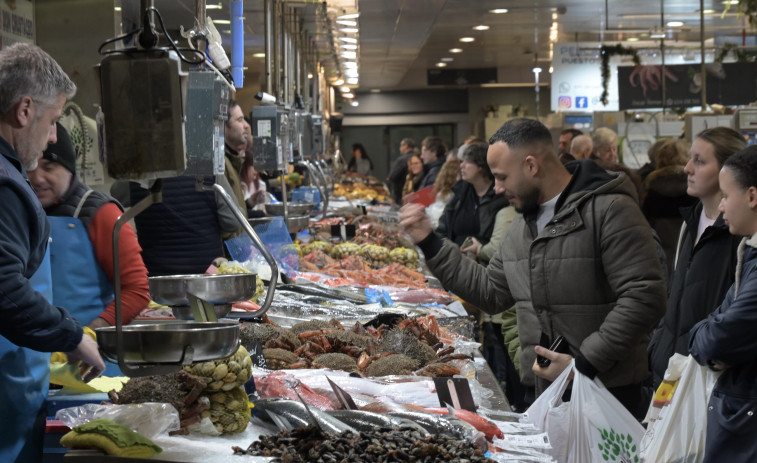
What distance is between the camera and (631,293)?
11.8 feet

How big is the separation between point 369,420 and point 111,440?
0.77 metres

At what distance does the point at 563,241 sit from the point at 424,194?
100cm

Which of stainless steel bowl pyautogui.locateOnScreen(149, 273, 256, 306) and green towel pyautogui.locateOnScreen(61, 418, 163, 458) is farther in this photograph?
stainless steel bowl pyautogui.locateOnScreen(149, 273, 256, 306)

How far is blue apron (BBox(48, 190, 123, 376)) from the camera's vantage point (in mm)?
3539

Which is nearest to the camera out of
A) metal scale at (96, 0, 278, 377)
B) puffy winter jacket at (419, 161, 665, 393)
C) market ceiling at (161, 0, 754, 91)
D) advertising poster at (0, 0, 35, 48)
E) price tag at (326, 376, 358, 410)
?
metal scale at (96, 0, 278, 377)

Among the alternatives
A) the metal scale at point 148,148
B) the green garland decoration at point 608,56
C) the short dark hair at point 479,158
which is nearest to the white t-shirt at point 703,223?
the short dark hair at point 479,158

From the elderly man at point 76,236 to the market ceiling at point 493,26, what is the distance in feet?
15.0

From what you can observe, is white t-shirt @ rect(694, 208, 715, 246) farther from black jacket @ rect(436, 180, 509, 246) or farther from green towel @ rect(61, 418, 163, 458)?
green towel @ rect(61, 418, 163, 458)

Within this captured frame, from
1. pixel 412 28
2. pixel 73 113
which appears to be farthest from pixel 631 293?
pixel 412 28

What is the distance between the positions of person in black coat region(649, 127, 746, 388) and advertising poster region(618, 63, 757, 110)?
29.4 ft

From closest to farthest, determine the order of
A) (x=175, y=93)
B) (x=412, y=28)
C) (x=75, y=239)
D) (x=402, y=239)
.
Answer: (x=175, y=93), (x=75, y=239), (x=402, y=239), (x=412, y=28)

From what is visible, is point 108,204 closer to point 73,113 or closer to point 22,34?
point 73,113

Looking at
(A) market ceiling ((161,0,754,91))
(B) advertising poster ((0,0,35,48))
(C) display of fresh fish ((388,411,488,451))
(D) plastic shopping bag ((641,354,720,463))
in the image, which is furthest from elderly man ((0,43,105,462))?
(A) market ceiling ((161,0,754,91))

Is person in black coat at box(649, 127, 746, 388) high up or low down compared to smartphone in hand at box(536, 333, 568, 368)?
up
